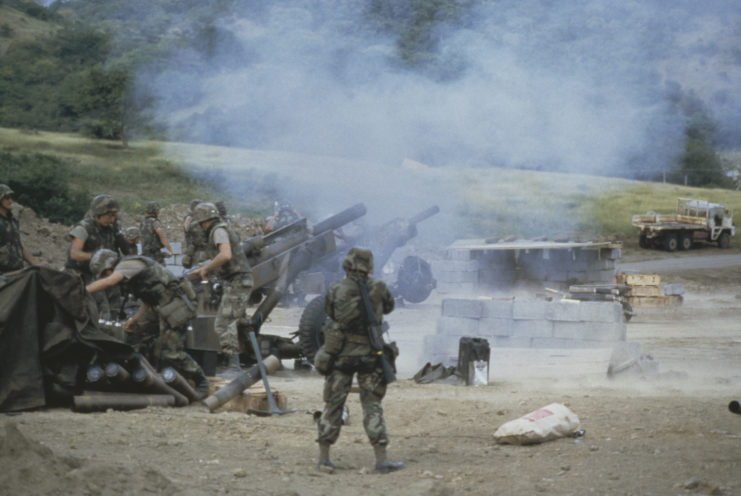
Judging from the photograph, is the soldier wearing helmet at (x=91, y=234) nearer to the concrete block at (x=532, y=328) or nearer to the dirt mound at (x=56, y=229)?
the concrete block at (x=532, y=328)

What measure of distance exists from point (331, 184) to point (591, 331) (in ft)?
33.5

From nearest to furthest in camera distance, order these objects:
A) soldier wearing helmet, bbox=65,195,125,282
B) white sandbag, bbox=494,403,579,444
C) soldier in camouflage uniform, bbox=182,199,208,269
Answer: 1. white sandbag, bbox=494,403,579,444
2. soldier wearing helmet, bbox=65,195,125,282
3. soldier in camouflage uniform, bbox=182,199,208,269

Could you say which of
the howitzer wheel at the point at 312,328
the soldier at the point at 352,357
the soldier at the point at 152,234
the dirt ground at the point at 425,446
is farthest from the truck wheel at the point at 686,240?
the soldier at the point at 352,357

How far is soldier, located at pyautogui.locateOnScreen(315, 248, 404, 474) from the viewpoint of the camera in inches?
229

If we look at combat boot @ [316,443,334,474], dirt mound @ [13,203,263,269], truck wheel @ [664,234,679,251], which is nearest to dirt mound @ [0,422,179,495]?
combat boot @ [316,443,334,474]

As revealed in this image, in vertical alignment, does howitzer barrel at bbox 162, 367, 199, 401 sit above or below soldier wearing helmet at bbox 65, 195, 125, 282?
below

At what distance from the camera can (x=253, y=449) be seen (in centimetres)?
645

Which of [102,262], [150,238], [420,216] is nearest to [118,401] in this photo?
[102,262]

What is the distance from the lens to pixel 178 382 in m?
7.86

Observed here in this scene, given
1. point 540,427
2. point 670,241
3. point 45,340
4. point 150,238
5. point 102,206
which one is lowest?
point 540,427

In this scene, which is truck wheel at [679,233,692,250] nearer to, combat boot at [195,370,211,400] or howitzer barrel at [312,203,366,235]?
howitzer barrel at [312,203,366,235]

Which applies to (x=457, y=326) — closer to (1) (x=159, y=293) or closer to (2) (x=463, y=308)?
(2) (x=463, y=308)

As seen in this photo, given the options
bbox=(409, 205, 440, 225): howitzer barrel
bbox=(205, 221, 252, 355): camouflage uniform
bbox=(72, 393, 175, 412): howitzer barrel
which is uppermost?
bbox=(409, 205, 440, 225): howitzer barrel

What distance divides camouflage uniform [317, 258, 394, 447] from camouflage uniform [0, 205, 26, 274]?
482 cm
